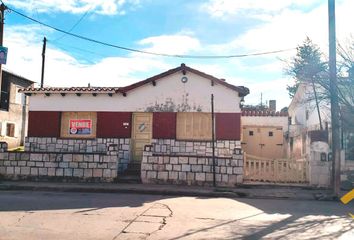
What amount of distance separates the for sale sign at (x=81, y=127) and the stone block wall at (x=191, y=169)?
173 inches

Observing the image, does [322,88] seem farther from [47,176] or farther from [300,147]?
[47,176]

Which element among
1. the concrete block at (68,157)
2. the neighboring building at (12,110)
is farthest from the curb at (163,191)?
the neighboring building at (12,110)

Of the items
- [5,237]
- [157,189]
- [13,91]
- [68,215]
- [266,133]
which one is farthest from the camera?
[13,91]

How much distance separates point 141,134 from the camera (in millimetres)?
17516

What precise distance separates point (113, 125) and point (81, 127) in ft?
5.21

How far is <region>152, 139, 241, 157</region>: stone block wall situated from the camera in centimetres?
1673

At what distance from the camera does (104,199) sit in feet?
36.4

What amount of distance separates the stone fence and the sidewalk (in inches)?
27.1

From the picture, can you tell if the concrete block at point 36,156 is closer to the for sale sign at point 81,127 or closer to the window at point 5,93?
the for sale sign at point 81,127

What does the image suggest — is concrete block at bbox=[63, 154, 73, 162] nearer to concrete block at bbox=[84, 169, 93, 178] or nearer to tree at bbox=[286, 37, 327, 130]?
concrete block at bbox=[84, 169, 93, 178]

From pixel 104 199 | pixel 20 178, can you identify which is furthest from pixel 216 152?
pixel 20 178

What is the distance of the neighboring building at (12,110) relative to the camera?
1121 inches

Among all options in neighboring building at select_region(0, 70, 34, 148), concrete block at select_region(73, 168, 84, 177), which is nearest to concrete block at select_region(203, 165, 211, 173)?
concrete block at select_region(73, 168, 84, 177)

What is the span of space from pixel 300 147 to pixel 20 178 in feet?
44.5
